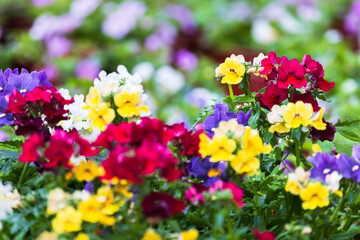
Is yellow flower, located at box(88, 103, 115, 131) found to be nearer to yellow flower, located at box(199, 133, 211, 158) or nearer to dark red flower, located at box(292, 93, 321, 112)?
yellow flower, located at box(199, 133, 211, 158)

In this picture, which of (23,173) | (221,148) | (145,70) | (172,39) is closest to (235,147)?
(221,148)

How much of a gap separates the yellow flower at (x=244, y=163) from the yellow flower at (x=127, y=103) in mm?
176

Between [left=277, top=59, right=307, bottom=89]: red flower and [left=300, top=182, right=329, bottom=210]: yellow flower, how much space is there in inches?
10.3

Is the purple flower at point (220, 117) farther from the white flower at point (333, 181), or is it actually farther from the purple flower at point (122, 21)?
the purple flower at point (122, 21)

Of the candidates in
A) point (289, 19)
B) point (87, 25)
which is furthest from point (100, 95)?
point (289, 19)

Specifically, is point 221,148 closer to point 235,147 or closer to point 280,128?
point 235,147

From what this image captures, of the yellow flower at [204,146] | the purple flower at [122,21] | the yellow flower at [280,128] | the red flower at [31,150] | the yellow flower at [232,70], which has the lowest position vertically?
the yellow flower at [204,146]

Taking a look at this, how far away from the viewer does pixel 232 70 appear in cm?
113

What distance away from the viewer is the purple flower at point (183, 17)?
5.08 m

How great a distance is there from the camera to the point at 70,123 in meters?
1.14

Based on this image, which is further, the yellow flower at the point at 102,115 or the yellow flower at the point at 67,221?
the yellow flower at the point at 102,115

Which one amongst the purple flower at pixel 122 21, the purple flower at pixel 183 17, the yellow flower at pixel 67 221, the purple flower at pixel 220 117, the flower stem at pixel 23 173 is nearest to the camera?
the yellow flower at pixel 67 221

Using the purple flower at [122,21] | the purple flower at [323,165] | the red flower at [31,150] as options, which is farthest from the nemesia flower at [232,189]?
the purple flower at [122,21]

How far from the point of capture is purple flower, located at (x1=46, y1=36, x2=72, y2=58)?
14.5 ft
